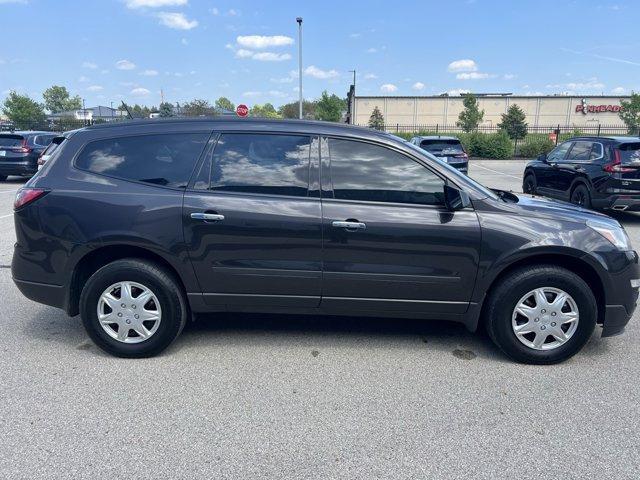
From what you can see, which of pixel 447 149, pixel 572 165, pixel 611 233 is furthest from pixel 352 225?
pixel 447 149

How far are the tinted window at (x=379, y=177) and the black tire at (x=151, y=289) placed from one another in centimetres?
143

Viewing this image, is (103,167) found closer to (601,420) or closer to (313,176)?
(313,176)

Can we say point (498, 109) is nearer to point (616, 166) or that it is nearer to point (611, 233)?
point (616, 166)


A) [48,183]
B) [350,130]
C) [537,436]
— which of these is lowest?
[537,436]

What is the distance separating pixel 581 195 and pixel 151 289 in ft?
28.2

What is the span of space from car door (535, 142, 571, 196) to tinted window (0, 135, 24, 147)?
14814 mm

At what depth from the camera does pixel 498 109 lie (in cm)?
7738

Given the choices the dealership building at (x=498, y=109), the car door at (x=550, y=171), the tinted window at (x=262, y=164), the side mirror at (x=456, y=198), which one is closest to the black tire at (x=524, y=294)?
the side mirror at (x=456, y=198)

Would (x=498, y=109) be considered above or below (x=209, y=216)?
above

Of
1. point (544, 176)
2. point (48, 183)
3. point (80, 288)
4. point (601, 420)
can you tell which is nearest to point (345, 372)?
point (601, 420)

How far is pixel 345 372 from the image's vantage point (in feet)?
11.6

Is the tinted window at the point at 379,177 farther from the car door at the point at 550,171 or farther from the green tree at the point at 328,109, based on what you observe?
the green tree at the point at 328,109

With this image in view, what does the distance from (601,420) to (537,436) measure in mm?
482

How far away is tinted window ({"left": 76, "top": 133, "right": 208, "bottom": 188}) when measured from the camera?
3699 millimetres
